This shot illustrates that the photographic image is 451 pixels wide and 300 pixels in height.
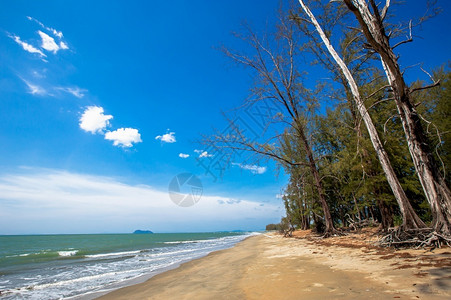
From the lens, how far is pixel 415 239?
5453 mm

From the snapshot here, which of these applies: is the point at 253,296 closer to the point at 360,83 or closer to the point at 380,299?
the point at 380,299

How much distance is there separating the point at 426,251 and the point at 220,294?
4721 mm

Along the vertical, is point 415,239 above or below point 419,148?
below

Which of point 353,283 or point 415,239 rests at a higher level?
point 415,239

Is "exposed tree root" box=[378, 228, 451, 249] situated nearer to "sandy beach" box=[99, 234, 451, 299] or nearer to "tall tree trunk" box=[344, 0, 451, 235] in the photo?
"tall tree trunk" box=[344, 0, 451, 235]

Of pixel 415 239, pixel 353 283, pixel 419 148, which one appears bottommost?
pixel 353 283

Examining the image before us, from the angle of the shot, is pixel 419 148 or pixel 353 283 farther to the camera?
pixel 419 148

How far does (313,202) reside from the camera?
1772cm

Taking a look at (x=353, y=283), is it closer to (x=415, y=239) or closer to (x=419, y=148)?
(x=415, y=239)

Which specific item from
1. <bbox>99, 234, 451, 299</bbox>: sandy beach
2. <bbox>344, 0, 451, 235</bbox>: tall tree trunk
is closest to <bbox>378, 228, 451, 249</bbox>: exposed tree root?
<bbox>344, 0, 451, 235</bbox>: tall tree trunk

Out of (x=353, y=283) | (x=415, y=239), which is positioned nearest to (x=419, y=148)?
(x=415, y=239)

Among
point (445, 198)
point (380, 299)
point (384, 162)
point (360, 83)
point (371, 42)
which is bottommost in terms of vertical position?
point (380, 299)

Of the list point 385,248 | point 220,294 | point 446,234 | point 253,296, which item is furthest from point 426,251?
point 220,294

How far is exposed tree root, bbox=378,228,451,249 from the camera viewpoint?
497cm
